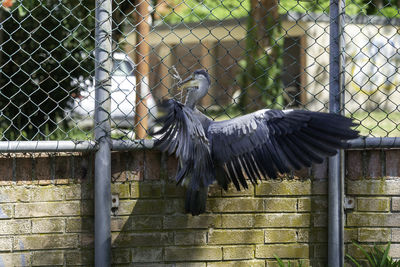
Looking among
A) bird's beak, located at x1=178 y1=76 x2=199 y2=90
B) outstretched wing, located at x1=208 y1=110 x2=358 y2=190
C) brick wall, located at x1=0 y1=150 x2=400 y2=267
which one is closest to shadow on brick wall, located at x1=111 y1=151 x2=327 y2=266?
brick wall, located at x1=0 y1=150 x2=400 y2=267

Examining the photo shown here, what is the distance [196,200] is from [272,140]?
1.79 feet

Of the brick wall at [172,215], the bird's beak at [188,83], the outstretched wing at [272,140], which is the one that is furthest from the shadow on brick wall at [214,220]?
the bird's beak at [188,83]

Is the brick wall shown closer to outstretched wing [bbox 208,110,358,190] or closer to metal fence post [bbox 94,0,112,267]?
metal fence post [bbox 94,0,112,267]

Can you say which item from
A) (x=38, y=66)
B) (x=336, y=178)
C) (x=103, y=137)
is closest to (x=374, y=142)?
(x=336, y=178)

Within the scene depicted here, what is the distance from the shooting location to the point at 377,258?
3.46 m

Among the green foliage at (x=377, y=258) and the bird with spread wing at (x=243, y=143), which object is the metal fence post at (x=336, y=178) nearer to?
the green foliage at (x=377, y=258)

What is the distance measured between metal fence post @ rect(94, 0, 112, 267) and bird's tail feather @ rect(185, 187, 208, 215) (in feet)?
1.47

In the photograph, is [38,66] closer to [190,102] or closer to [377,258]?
[190,102]

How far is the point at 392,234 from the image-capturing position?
138 inches

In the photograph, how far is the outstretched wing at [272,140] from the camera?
305 centimetres

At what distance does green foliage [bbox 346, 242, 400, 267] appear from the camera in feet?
11.1

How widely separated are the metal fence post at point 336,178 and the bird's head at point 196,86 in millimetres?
770

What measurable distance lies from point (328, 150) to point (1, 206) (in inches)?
72.7

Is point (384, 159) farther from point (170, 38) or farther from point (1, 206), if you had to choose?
point (170, 38)
